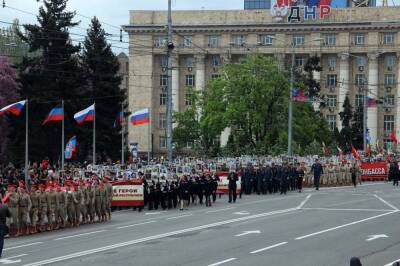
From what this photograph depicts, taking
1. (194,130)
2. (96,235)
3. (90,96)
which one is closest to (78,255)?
(96,235)

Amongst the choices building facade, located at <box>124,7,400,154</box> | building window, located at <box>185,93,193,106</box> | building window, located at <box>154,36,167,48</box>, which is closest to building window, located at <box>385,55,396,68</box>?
building facade, located at <box>124,7,400,154</box>

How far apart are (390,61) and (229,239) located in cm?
8814

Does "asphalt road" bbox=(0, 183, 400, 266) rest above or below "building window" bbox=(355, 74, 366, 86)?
below

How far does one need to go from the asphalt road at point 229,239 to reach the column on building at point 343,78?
72.6m

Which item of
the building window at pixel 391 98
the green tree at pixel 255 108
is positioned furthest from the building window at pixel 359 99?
the green tree at pixel 255 108

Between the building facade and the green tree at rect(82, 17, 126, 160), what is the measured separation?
Answer: 1289 inches

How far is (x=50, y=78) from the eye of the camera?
223ft

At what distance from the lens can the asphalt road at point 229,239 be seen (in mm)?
20672

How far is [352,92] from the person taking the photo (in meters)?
111

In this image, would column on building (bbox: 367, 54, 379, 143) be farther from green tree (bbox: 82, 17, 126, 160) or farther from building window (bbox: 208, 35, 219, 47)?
green tree (bbox: 82, 17, 126, 160)

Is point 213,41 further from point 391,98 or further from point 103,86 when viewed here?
point 103,86

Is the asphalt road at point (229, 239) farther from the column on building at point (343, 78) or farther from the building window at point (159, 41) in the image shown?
the building window at point (159, 41)

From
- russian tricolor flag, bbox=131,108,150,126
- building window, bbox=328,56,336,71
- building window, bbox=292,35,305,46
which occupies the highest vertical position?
building window, bbox=292,35,305,46

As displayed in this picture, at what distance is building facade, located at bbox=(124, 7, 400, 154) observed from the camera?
355 ft
